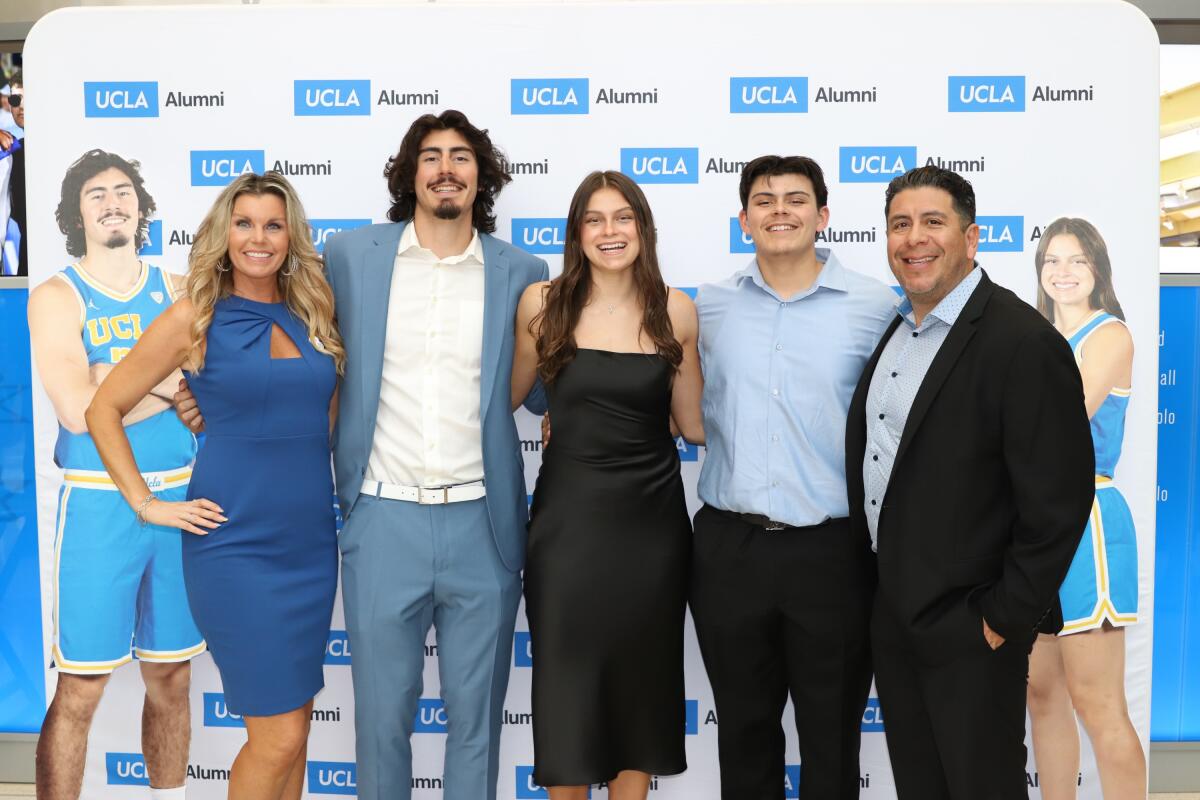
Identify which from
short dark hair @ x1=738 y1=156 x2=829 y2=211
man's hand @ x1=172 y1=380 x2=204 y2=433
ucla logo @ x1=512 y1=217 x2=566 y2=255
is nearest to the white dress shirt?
man's hand @ x1=172 y1=380 x2=204 y2=433

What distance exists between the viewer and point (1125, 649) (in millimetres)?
3303

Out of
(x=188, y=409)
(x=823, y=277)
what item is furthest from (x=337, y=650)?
(x=823, y=277)

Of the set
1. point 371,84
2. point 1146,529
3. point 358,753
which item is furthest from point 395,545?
point 1146,529

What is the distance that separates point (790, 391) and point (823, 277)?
14.4 inches

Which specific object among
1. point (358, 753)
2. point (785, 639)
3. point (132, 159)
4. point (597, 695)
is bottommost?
point (358, 753)

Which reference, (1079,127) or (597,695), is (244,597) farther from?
(1079,127)

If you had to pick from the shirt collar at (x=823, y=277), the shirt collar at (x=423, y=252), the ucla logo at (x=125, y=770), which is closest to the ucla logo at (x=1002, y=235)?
the shirt collar at (x=823, y=277)

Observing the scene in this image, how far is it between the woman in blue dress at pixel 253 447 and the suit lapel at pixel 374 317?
0.31 feet

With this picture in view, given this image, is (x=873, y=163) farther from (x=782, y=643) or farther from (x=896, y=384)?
(x=782, y=643)

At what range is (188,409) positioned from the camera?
107 inches

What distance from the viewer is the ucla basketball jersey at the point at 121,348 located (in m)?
3.25

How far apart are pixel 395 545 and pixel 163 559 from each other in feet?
3.95

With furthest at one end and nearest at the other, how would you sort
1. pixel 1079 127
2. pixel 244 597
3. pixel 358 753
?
pixel 1079 127 < pixel 358 753 < pixel 244 597

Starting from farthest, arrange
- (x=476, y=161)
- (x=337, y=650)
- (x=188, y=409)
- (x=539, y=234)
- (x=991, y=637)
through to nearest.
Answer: (x=337, y=650)
(x=539, y=234)
(x=476, y=161)
(x=188, y=409)
(x=991, y=637)
